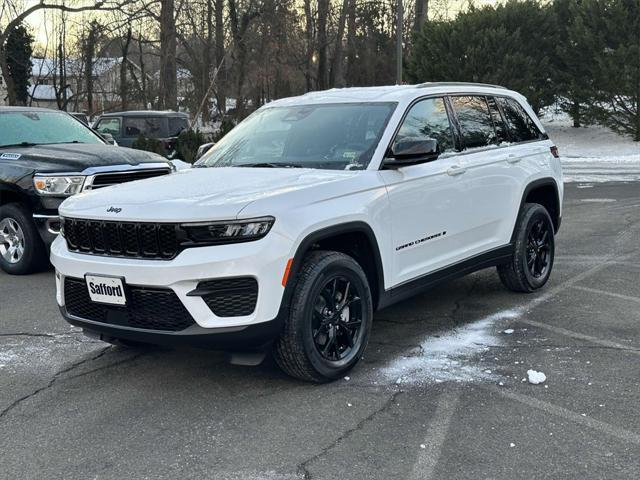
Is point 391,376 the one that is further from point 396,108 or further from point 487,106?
point 487,106

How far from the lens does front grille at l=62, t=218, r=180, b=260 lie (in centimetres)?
392

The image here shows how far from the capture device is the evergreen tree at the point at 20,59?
39.3 m

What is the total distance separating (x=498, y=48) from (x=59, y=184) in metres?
19.6

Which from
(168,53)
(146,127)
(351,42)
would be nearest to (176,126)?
(146,127)

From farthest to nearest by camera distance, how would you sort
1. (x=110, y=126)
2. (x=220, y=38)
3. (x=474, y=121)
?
(x=220, y=38), (x=110, y=126), (x=474, y=121)

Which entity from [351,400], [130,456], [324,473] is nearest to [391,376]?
[351,400]

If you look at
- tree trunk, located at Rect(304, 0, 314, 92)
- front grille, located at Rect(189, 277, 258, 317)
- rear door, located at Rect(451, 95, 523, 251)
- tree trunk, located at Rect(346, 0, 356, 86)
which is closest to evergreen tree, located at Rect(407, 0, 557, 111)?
tree trunk, located at Rect(304, 0, 314, 92)

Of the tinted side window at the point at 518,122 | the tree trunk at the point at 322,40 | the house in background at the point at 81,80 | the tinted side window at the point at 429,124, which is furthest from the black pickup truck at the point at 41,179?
the house in background at the point at 81,80

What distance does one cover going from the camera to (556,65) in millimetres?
25562

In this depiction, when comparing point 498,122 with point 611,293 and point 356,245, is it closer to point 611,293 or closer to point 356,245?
point 611,293

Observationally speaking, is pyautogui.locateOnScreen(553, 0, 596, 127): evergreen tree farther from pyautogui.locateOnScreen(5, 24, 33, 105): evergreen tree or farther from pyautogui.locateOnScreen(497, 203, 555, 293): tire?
pyautogui.locateOnScreen(5, 24, 33, 105): evergreen tree

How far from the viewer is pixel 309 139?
16.9 ft

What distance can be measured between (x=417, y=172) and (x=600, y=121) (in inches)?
858

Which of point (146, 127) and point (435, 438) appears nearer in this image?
point (435, 438)
